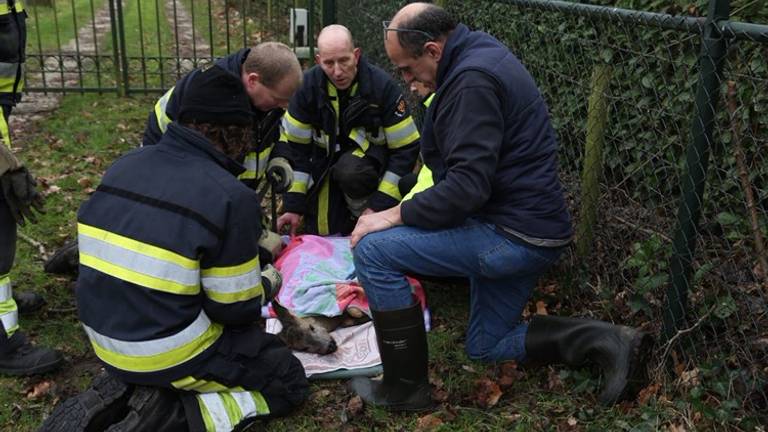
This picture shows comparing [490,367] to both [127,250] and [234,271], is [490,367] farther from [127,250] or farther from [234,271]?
[127,250]

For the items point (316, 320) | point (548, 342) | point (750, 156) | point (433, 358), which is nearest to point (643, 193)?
point (750, 156)

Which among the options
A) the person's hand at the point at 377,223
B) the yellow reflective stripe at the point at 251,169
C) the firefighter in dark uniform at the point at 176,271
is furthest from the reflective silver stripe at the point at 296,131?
the firefighter in dark uniform at the point at 176,271

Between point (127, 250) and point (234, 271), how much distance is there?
0.38m

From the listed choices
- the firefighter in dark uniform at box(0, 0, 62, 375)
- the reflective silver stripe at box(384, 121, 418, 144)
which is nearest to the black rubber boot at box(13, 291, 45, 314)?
the firefighter in dark uniform at box(0, 0, 62, 375)

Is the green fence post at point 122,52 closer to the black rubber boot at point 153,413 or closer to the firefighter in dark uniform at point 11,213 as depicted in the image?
the firefighter in dark uniform at point 11,213

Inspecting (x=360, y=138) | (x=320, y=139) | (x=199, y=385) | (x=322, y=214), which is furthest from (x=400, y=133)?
(x=199, y=385)

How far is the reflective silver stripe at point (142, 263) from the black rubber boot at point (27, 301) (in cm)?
153

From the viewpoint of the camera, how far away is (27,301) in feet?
12.6

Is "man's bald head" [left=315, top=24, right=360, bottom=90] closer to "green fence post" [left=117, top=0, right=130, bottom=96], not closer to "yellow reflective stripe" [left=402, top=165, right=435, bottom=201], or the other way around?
"yellow reflective stripe" [left=402, top=165, right=435, bottom=201]

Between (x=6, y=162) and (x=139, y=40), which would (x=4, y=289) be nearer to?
(x=6, y=162)

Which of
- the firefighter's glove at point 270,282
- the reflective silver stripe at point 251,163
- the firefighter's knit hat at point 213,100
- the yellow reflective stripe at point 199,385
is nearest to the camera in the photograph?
the firefighter's knit hat at point 213,100

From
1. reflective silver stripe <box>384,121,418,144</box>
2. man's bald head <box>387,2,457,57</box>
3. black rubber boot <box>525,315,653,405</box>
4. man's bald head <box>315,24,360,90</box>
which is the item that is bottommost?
black rubber boot <box>525,315,653,405</box>

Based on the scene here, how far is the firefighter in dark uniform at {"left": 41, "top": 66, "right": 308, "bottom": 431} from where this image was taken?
2.53 meters

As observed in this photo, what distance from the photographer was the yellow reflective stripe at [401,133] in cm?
461
